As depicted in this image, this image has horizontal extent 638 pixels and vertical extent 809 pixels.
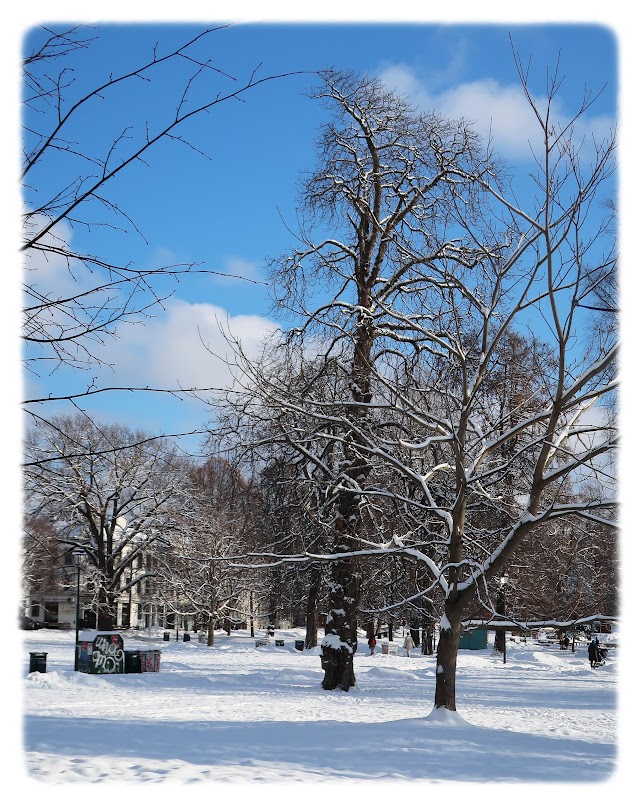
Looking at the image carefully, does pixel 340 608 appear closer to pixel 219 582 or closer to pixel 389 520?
pixel 389 520

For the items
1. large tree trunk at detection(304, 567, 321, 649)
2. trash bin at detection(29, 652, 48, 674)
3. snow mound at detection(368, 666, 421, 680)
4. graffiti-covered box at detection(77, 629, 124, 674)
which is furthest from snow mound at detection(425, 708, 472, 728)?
snow mound at detection(368, 666, 421, 680)

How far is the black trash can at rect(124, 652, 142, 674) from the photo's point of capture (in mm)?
24938

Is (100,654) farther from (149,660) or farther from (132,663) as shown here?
(149,660)

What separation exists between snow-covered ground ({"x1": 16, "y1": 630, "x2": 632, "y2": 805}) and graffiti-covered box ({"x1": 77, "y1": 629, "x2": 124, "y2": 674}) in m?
0.83

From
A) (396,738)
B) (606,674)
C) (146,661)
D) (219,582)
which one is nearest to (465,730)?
(396,738)

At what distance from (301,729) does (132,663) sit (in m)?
14.8

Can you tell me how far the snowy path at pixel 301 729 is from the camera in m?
7.93

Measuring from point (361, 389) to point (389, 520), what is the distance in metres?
2.73

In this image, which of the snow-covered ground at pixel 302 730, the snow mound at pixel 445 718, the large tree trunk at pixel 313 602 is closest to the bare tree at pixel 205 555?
the large tree trunk at pixel 313 602

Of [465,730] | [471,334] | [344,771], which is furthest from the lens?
[471,334]

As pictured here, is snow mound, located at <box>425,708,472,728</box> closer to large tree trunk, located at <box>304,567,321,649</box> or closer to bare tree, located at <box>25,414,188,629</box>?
large tree trunk, located at <box>304,567,321,649</box>

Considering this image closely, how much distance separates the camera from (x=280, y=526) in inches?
798

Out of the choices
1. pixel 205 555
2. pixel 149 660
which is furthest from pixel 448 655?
pixel 205 555

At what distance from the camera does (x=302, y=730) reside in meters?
11.3
